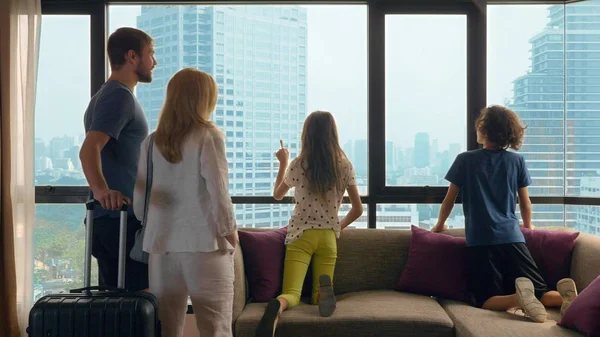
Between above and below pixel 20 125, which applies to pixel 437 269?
below

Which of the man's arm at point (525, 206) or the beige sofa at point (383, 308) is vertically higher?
the man's arm at point (525, 206)

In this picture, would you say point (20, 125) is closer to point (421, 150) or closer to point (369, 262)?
point (369, 262)

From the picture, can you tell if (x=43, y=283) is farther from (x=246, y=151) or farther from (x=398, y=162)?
(x=398, y=162)

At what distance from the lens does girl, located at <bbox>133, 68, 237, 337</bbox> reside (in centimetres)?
238

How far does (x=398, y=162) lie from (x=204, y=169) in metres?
1.82

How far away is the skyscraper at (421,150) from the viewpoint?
394 cm

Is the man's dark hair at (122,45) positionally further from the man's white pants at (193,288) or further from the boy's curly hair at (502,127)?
the boy's curly hair at (502,127)

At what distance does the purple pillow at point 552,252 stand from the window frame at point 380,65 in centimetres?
54

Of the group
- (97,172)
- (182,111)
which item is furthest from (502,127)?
(97,172)

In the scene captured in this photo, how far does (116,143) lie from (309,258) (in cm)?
127

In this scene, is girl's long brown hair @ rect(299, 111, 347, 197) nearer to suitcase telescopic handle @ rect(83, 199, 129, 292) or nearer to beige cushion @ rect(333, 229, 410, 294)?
beige cushion @ rect(333, 229, 410, 294)

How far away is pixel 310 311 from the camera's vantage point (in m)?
3.11

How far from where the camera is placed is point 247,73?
395 cm

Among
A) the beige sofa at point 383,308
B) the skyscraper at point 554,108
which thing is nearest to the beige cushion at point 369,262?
the beige sofa at point 383,308
